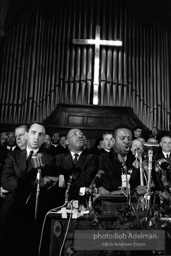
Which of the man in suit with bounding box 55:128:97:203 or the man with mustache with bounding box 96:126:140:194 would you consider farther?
the man in suit with bounding box 55:128:97:203

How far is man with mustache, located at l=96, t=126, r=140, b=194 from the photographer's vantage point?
12.2ft

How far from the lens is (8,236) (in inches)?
133

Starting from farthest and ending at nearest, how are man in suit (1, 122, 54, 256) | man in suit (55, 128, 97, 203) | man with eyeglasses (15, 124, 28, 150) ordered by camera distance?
man with eyeglasses (15, 124, 28, 150)
man in suit (55, 128, 97, 203)
man in suit (1, 122, 54, 256)

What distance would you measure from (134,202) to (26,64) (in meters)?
6.50

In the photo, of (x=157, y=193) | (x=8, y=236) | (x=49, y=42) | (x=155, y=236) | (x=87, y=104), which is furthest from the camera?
(x=49, y=42)

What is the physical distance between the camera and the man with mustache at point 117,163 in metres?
3.71

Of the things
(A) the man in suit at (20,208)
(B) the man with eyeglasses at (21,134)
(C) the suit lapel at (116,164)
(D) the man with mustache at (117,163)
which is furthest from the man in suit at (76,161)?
(B) the man with eyeglasses at (21,134)

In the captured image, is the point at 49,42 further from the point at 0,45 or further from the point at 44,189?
the point at 44,189

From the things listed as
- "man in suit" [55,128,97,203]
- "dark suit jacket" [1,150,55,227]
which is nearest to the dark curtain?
"man in suit" [55,128,97,203]

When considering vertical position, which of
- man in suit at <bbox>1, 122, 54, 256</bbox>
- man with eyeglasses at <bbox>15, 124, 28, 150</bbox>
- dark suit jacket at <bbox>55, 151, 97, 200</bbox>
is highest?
man with eyeglasses at <bbox>15, 124, 28, 150</bbox>

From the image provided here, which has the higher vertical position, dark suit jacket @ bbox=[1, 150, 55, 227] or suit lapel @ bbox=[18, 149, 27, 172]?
suit lapel @ bbox=[18, 149, 27, 172]

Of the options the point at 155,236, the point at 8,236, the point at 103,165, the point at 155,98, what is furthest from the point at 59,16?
the point at 155,236

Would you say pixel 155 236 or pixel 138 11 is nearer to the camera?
pixel 155 236

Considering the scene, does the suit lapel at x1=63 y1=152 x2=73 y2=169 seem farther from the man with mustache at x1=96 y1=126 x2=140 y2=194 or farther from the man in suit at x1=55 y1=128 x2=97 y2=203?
the man with mustache at x1=96 y1=126 x2=140 y2=194
